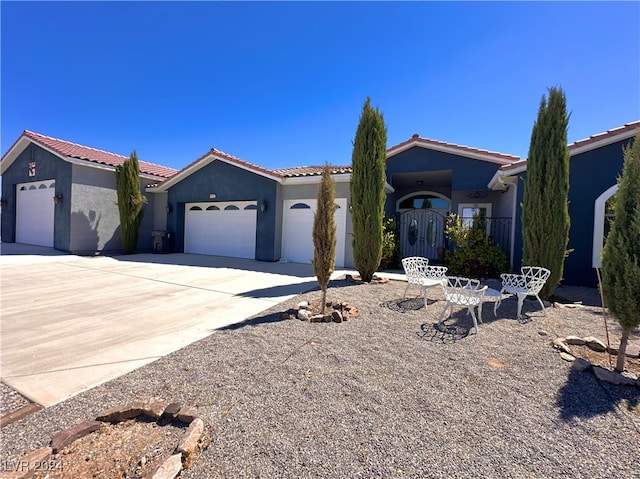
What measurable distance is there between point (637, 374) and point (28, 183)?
24.5 m

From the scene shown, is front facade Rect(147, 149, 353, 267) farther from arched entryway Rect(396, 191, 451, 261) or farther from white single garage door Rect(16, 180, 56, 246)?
white single garage door Rect(16, 180, 56, 246)

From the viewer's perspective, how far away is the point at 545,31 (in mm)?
7023

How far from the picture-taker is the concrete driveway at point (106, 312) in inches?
127

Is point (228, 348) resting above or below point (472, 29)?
below

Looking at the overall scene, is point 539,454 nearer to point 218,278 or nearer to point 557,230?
point 557,230

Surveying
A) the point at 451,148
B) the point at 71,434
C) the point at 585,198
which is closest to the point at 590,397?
the point at 71,434

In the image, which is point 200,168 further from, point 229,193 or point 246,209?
point 246,209

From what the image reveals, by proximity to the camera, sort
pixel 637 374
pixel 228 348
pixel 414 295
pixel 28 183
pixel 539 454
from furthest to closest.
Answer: pixel 28 183 < pixel 414 295 < pixel 228 348 < pixel 637 374 < pixel 539 454

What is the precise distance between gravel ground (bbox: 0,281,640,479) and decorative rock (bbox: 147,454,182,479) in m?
0.08

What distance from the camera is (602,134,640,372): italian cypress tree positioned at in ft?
10.9

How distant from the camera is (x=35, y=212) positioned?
15.5 m

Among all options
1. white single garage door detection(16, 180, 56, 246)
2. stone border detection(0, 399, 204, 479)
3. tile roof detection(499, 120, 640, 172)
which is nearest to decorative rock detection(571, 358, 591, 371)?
stone border detection(0, 399, 204, 479)

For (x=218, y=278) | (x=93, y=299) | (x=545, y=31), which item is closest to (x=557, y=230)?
(x=545, y=31)

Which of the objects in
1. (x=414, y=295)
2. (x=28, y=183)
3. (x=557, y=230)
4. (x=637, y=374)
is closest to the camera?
(x=637, y=374)
